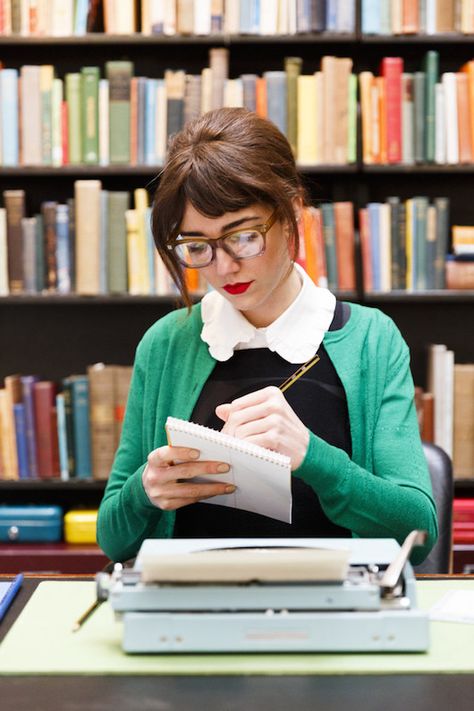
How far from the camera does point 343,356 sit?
5.58 feet

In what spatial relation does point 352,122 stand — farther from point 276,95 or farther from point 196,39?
point 196,39

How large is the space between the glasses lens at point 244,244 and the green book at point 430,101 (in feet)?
5.30

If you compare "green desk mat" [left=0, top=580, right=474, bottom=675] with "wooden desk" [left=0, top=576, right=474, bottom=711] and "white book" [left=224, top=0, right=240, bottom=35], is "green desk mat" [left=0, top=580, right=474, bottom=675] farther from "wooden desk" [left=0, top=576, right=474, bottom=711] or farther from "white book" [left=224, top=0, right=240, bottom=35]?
"white book" [left=224, top=0, right=240, bottom=35]

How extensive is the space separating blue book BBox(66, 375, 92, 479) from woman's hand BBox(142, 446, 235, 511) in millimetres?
1635

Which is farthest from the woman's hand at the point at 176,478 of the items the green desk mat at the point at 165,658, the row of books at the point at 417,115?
the row of books at the point at 417,115

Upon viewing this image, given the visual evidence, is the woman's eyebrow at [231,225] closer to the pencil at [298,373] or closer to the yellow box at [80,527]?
the pencil at [298,373]

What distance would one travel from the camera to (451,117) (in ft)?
9.78

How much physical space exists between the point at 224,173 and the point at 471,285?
5.36ft

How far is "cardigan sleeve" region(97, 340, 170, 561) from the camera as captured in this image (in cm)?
153

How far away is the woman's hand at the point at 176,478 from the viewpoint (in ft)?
4.32

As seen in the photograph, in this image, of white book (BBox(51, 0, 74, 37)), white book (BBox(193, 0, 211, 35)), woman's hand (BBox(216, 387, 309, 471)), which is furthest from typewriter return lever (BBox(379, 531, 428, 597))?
white book (BBox(51, 0, 74, 37))

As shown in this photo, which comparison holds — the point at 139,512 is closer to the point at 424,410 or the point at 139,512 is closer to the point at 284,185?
the point at 284,185

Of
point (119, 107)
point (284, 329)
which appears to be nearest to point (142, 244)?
point (119, 107)

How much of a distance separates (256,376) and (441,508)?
44cm
